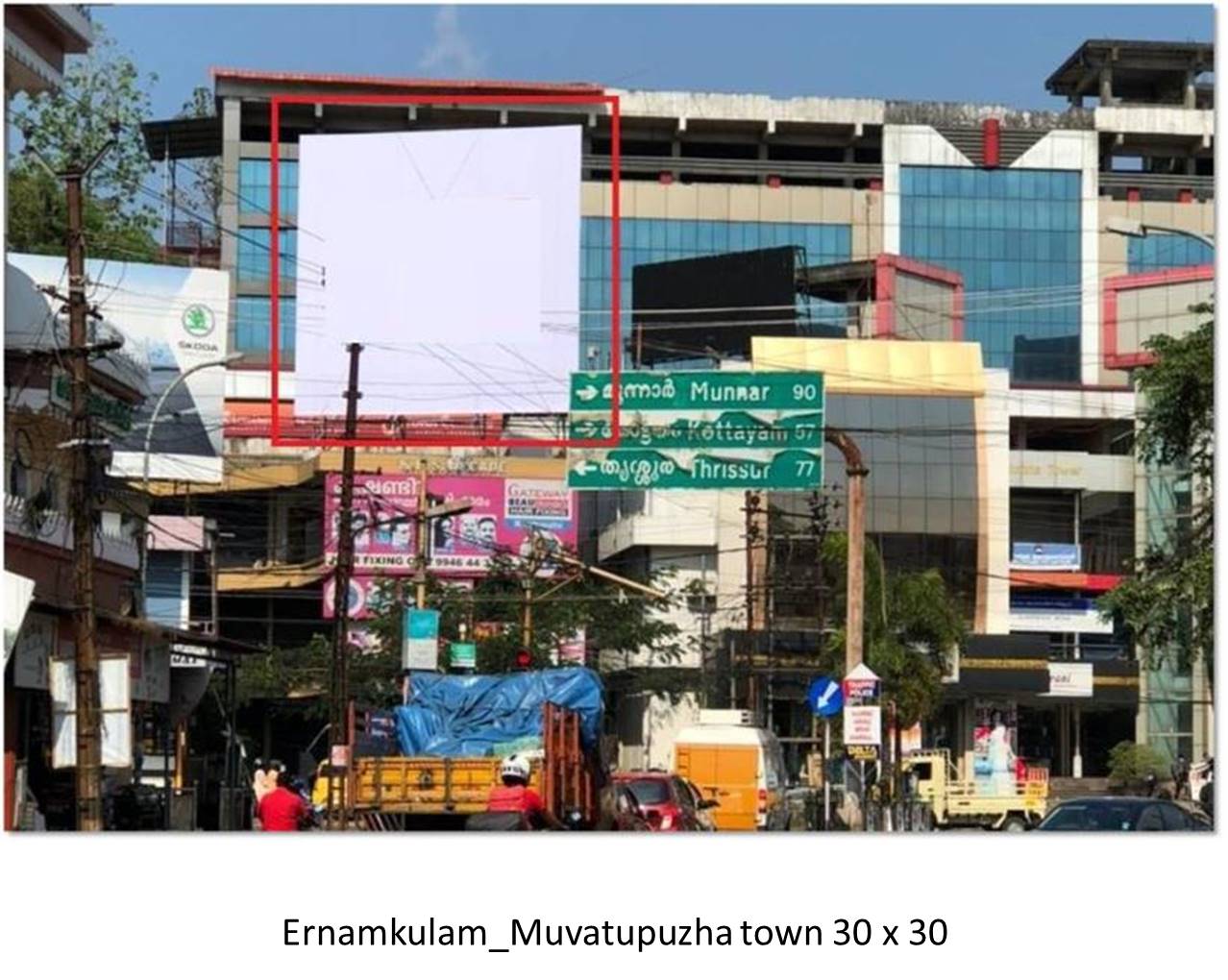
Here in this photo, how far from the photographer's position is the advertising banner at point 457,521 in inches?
2213

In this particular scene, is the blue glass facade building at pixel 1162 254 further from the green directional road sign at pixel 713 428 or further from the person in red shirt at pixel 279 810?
the person in red shirt at pixel 279 810

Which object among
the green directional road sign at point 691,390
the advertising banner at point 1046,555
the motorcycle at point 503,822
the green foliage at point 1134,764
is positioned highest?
the green directional road sign at point 691,390

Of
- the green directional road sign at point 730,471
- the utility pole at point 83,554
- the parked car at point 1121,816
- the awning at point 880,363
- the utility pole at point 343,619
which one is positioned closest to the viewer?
the parked car at point 1121,816

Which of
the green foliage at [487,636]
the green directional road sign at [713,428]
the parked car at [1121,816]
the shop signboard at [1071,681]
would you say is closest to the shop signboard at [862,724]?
the parked car at [1121,816]

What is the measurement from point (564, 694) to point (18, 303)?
29.6ft

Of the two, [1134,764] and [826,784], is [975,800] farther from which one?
[1134,764]

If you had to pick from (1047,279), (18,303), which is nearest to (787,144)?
(1047,279)

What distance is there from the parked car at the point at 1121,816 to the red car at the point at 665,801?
7.27m

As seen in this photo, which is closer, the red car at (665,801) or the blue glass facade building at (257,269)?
the red car at (665,801)

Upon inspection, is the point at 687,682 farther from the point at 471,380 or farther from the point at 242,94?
the point at 471,380

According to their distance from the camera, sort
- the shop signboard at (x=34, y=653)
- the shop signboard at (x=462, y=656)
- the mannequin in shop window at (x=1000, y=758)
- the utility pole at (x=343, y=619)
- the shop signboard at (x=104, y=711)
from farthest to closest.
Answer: the mannequin in shop window at (x=1000, y=758)
the shop signboard at (x=462, y=656)
the utility pole at (x=343, y=619)
the shop signboard at (x=34, y=653)
the shop signboard at (x=104, y=711)

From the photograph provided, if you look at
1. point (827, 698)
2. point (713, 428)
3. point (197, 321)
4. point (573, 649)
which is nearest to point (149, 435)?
point (197, 321)

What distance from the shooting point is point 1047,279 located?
80250 mm

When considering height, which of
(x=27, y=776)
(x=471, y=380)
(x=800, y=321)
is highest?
(x=800, y=321)
